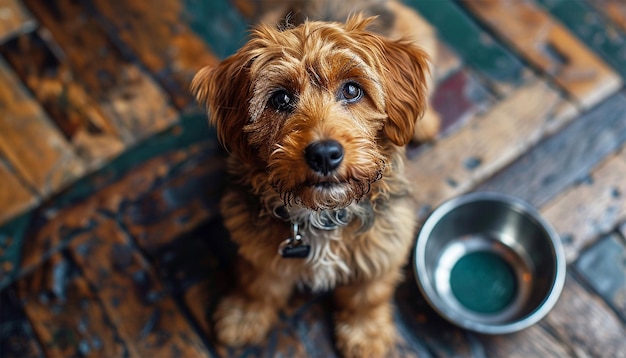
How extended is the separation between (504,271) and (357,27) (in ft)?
4.00

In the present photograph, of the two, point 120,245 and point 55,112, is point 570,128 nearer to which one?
point 120,245

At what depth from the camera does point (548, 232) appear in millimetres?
2221

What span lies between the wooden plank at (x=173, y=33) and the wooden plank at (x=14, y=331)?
1027 millimetres

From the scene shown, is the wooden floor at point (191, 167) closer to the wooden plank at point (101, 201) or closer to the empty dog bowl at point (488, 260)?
the wooden plank at point (101, 201)

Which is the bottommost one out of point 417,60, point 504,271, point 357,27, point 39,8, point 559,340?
point 559,340

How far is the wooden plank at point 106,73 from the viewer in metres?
2.66

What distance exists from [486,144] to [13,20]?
2.17m

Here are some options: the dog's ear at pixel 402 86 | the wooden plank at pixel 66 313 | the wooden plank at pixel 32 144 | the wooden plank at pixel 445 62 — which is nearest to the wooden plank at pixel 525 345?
the dog's ear at pixel 402 86

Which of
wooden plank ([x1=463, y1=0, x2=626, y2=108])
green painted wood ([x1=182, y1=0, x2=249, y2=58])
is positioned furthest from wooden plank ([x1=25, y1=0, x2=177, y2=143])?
wooden plank ([x1=463, y1=0, x2=626, y2=108])

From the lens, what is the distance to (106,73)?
9.03ft

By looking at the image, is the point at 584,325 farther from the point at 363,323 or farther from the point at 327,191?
the point at 327,191

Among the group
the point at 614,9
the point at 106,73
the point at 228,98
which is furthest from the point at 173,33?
the point at 614,9

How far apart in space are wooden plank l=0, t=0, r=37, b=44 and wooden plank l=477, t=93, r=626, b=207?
2.12 metres

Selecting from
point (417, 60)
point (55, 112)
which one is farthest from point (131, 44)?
point (417, 60)
